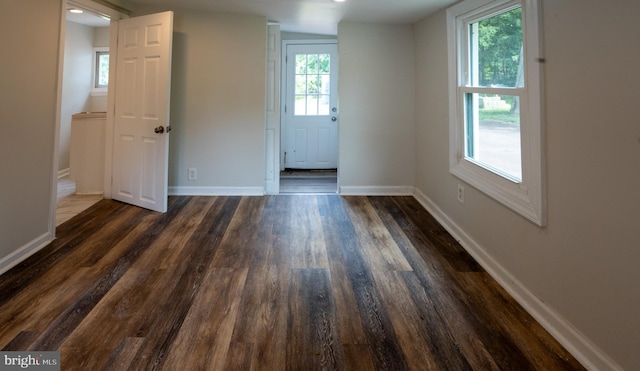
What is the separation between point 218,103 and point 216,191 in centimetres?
101

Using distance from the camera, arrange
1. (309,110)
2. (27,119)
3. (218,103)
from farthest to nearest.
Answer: (309,110), (218,103), (27,119)

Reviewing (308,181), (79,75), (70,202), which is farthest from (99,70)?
(308,181)

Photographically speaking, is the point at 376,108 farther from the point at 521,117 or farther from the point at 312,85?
the point at 521,117

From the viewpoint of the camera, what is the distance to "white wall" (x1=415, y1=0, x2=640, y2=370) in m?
1.37

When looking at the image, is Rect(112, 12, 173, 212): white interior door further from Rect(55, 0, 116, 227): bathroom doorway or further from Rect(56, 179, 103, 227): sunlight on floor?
Rect(55, 0, 116, 227): bathroom doorway

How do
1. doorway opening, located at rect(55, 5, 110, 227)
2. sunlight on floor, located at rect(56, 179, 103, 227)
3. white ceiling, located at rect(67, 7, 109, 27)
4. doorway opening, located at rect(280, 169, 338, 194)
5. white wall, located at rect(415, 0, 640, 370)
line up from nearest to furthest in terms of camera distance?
white wall, located at rect(415, 0, 640, 370), sunlight on floor, located at rect(56, 179, 103, 227), doorway opening, located at rect(55, 5, 110, 227), doorway opening, located at rect(280, 169, 338, 194), white ceiling, located at rect(67, 7, 109, 27)

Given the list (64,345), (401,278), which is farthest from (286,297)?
(64,345)

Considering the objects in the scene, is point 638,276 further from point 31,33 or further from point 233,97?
point 233,97

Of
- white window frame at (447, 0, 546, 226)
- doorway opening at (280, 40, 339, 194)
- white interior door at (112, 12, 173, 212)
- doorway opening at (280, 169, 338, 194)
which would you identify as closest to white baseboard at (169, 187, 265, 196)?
doorway opening at (280, 169, 338, 194)

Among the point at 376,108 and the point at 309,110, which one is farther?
the point at 309,110

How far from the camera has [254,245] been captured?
2932 millimetres

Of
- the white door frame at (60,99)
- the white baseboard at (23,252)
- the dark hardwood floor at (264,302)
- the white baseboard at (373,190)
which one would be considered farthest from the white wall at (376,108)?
the white baseboard at (23,252)

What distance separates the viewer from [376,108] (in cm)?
450

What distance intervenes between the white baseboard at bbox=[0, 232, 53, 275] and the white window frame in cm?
309
